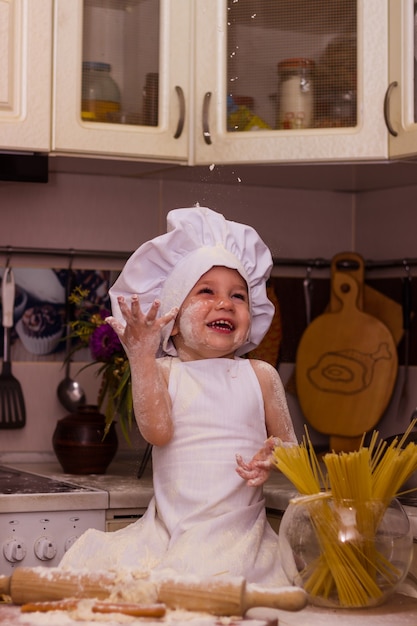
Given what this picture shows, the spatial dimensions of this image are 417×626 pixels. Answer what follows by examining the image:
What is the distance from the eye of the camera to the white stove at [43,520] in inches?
70.1

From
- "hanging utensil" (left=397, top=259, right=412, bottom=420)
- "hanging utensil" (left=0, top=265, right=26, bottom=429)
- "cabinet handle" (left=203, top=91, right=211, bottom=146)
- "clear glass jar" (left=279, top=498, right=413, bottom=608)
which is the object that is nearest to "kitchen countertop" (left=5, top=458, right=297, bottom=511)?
"hanging utensil" (left=0, top=265, right=26, bottom=429)

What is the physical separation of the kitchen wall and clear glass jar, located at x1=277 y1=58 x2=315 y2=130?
266 mm

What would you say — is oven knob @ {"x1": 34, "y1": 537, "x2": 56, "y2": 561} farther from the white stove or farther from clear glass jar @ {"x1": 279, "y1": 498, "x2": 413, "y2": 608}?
clear glass jar @ {"x1": 279, "y1": 498, "x2": 413, "y2": 608}

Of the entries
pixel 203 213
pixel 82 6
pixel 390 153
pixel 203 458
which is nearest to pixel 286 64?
pixel 390 153

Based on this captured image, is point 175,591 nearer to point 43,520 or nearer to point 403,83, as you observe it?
point 43,520

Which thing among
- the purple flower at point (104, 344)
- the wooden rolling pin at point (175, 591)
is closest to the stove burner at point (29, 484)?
the purple flower at point (104, 344)

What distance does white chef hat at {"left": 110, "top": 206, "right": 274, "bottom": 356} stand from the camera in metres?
1.57

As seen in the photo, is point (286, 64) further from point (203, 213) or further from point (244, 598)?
point (244, 598)

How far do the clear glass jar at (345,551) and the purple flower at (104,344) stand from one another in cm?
93

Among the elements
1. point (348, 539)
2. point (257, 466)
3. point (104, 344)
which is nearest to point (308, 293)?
point (104, 344)

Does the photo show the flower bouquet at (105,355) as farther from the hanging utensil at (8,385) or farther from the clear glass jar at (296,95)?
the clear glass jar at (296,95)

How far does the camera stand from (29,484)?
1.92 m

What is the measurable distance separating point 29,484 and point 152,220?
2.38ft

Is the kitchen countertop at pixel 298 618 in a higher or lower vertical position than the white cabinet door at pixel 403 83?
lower
